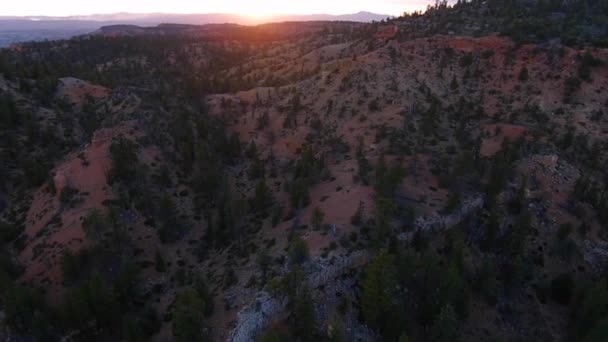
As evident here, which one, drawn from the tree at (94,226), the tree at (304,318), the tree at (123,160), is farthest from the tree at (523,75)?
the tree at (94,226)

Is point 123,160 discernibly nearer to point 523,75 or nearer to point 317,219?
point 317,219

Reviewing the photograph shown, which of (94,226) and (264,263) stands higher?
(94,226)

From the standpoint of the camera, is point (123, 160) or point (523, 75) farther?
point (523, 75)

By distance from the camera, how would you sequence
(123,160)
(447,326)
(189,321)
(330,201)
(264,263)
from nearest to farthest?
(189,321)
(447,326)
(264,263)
(330,201)
(123,160)

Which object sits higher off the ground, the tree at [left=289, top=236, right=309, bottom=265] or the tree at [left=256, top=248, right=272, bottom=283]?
the tree at [left=289, top=236, right=309, bottom=265]

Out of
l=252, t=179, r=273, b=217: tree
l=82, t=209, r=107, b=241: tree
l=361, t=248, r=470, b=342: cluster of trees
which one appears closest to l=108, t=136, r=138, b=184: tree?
l=82, t=209, r=107, b=241: tree

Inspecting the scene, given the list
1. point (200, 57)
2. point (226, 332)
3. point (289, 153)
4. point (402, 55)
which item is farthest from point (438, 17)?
point (226, 332)

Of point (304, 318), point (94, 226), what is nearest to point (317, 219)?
point (304, 318)

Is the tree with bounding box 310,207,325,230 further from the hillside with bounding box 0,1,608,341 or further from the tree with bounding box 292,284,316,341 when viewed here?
the tree with bounding box 292,284,316,341

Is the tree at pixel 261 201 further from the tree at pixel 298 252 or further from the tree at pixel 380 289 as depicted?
the tree at pixel 380 289
